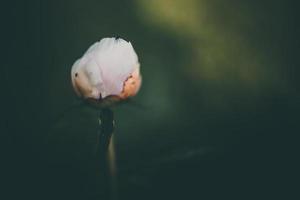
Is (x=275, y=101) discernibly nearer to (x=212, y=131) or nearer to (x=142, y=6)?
(x=212, y=131)

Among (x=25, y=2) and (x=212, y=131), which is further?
(x=25, y=2)

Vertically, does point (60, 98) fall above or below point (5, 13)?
below

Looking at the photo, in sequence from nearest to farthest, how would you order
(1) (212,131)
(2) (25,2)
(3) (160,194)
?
(3) (160,194), (1) (212,131), (2) (25,2)

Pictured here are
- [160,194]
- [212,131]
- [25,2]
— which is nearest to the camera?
[160,194]

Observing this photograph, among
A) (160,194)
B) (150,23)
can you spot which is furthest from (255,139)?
(150,23)

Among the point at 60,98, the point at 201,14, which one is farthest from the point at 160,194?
the point at 201,14

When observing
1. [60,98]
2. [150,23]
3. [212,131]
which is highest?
[150,23]
